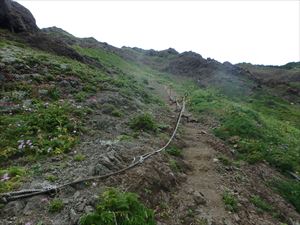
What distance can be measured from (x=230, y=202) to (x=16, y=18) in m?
28.2

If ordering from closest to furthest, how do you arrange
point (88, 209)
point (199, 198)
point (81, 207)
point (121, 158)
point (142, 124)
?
point (88, 209), point (81, 207), point (199, 198), point (121, 158), point (142, 124)

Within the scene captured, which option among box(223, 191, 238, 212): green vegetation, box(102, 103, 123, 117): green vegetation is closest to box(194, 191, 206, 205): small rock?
box(223, 191, 238, 212): green vegetation

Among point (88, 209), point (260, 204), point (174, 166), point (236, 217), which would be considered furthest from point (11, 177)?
point (260, 204)

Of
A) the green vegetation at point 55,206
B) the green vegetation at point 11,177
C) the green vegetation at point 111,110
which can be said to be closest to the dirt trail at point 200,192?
the green vegetation at point 55,206

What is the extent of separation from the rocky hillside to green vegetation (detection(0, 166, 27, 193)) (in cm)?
3

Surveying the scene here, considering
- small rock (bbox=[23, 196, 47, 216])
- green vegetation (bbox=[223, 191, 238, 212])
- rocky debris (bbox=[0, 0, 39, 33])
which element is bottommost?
small rock (bbox=[23, 196, 47, 216])

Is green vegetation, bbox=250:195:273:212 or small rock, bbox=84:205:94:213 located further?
green vegetation, bbox=250:195:273:212

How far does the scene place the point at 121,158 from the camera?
39.1 feet

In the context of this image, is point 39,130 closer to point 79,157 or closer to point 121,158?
point 79,157

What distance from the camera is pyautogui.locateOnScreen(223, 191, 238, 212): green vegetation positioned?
11.3 metres

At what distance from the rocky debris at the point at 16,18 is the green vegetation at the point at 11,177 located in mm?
24391

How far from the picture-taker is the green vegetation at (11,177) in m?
9.49

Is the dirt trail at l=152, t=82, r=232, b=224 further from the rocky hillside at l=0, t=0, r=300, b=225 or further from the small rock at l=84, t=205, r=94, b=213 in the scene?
the small rock at l=84, t=205, r=94, b=213

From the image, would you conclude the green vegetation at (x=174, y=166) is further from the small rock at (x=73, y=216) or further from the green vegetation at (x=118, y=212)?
the small rock at (x=73, y=216)
